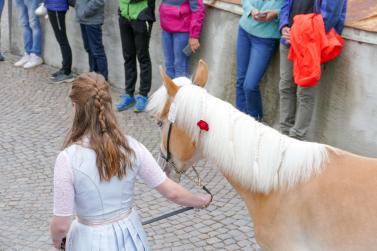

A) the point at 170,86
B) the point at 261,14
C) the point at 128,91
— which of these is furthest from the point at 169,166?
the point at 128,91

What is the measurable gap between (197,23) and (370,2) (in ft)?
6.14

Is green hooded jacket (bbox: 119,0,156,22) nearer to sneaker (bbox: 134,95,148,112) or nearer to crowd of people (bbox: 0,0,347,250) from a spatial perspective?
crowd of people (bbox: 0,0,347,250)

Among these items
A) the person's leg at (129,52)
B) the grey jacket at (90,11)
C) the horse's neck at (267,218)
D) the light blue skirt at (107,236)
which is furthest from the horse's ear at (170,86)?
the grey jacket at (90,11)

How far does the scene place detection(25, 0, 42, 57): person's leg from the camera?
28.1ft

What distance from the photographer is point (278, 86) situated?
5910 mm

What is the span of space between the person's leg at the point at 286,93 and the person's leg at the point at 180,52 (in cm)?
144

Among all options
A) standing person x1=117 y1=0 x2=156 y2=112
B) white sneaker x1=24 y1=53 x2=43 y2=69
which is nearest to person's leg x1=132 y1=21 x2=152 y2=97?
standing person x1=117 y1=0 x2=156 y2=112

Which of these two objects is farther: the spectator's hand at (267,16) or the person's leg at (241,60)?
the person's leg at (241,60)

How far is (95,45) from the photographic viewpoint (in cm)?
740

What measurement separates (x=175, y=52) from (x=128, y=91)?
0.96 meters

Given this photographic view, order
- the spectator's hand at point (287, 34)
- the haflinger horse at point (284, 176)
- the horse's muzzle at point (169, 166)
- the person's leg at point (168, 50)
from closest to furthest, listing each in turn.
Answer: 1. the haflinger horse at point (284, 176)
2. the horse's muzzle at point (169, 166)
3. the spectator's hand at point (287, 34)
4. the person's leg at point (168, 50)

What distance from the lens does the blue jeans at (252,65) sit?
18.5 feet

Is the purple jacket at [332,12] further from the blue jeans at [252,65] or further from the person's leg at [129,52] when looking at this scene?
the person's leg at [129,52]

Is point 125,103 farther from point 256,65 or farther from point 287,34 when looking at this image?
point 287,34
